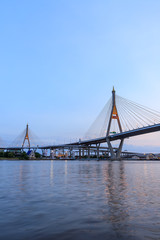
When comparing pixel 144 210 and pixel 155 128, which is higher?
pixel 155 128

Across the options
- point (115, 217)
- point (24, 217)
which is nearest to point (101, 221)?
point (115, 217)

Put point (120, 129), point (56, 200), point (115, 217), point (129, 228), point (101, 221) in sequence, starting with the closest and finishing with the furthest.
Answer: point (129, 228)
point (101, 221)
point (115, 217)
point (56, 200)
point (120, 129)

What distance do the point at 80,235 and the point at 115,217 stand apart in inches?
85.1

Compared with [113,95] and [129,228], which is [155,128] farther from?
[129,228]

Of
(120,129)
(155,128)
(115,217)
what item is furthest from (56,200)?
(120,129)

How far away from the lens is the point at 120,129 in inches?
3563

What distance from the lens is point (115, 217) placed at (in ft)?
24.1

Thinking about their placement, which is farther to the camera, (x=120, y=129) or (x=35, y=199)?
(x=120, y=129)

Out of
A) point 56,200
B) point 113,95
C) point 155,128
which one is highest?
point 113,95

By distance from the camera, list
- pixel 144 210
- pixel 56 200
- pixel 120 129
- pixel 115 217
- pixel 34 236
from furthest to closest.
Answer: pixel 120 129 < pixel 56 200 < pixel 144 210 < pixel 115 217 < pixel 34 236

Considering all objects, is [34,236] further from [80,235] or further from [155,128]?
[155,128]

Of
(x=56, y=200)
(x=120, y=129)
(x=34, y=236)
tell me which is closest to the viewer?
(x=34, y=236)

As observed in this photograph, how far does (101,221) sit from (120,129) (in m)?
85.2

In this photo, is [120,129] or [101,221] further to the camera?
[120,129]
